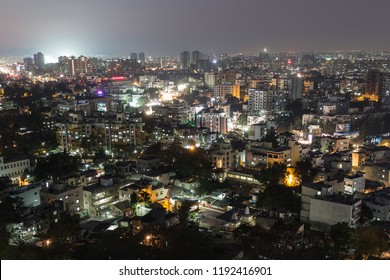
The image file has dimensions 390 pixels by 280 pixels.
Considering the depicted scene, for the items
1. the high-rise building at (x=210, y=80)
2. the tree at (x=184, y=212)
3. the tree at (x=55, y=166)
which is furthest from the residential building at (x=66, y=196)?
the high-rise building at (x=210, y=80)

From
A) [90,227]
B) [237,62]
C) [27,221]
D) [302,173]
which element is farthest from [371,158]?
[237,62]

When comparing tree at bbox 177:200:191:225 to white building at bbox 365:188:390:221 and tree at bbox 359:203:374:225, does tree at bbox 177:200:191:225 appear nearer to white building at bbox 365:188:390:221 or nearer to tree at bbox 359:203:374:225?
tree at bbox 359:203:374:225

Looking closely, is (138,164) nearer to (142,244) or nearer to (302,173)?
(302,173)

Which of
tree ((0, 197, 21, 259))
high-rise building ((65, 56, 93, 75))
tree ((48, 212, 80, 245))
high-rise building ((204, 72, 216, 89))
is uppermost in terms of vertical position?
high-rise building ((65, 56, 93, 75))

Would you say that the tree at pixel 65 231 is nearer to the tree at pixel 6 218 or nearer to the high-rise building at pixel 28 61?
the tree at pixel 6 218

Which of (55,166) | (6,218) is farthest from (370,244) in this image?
(55,166)

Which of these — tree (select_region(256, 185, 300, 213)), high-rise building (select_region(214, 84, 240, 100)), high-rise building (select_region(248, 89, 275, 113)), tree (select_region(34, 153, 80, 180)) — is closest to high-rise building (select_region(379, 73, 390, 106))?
high-rise building (select_region(248, 89, 275, 113))

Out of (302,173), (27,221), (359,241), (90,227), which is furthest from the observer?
(302,173)

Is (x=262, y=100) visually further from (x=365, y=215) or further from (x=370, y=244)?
(x=370, y=244)
